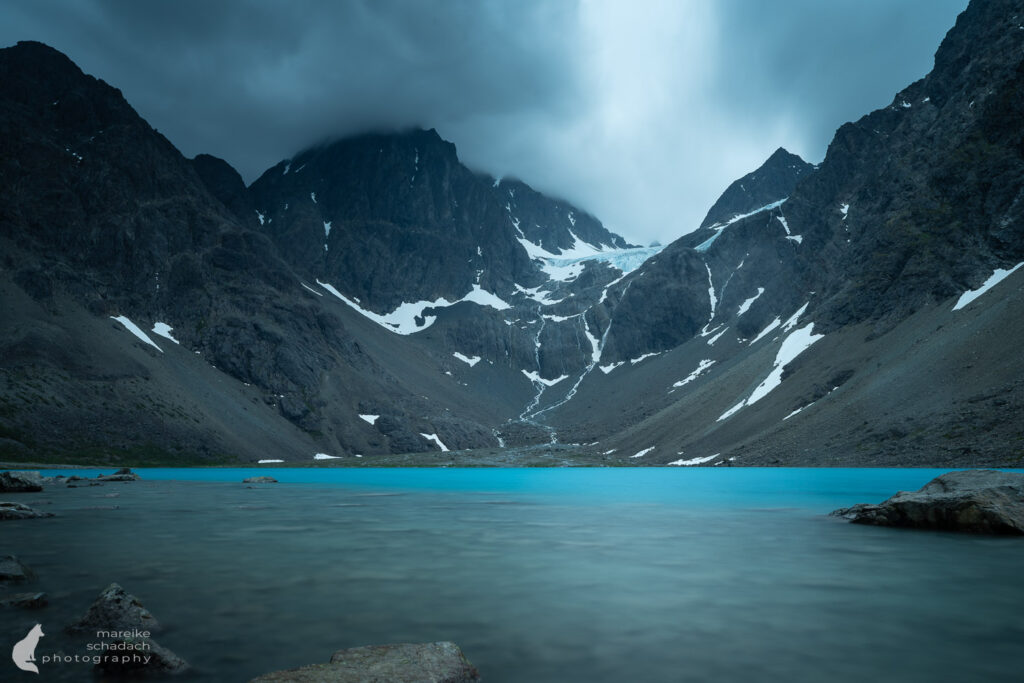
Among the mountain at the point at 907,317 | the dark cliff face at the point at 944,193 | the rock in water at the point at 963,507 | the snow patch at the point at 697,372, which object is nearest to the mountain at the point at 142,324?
the snow patch at the point at 697,372

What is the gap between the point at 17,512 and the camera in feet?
89.0

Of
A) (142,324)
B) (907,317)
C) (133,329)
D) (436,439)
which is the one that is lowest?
(436,439)

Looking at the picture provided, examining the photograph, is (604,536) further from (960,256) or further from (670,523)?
(960,256)

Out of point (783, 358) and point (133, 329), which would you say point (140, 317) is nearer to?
point (133, 329)

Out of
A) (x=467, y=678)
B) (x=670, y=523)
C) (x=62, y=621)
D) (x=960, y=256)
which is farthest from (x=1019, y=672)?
(x=960, y=256)

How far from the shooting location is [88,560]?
1680 centimetres

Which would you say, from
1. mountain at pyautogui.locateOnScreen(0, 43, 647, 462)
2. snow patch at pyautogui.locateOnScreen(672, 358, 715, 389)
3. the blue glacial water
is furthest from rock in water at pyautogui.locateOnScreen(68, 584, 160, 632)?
snow patch at pyautogui.locateOnScreen(672, 358, 715, 389)

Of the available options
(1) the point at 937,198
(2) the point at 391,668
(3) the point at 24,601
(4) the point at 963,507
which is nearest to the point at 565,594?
(2) the point at 391,668

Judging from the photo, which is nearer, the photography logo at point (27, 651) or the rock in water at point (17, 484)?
the photography logo at point (27, 651)

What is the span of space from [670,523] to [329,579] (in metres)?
18.1

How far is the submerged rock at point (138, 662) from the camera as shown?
8.00 m

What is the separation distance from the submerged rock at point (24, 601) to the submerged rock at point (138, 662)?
475cm

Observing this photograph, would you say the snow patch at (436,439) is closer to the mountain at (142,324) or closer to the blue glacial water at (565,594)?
the mountain at (142,324)

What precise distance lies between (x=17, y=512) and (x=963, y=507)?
40.4 metres
